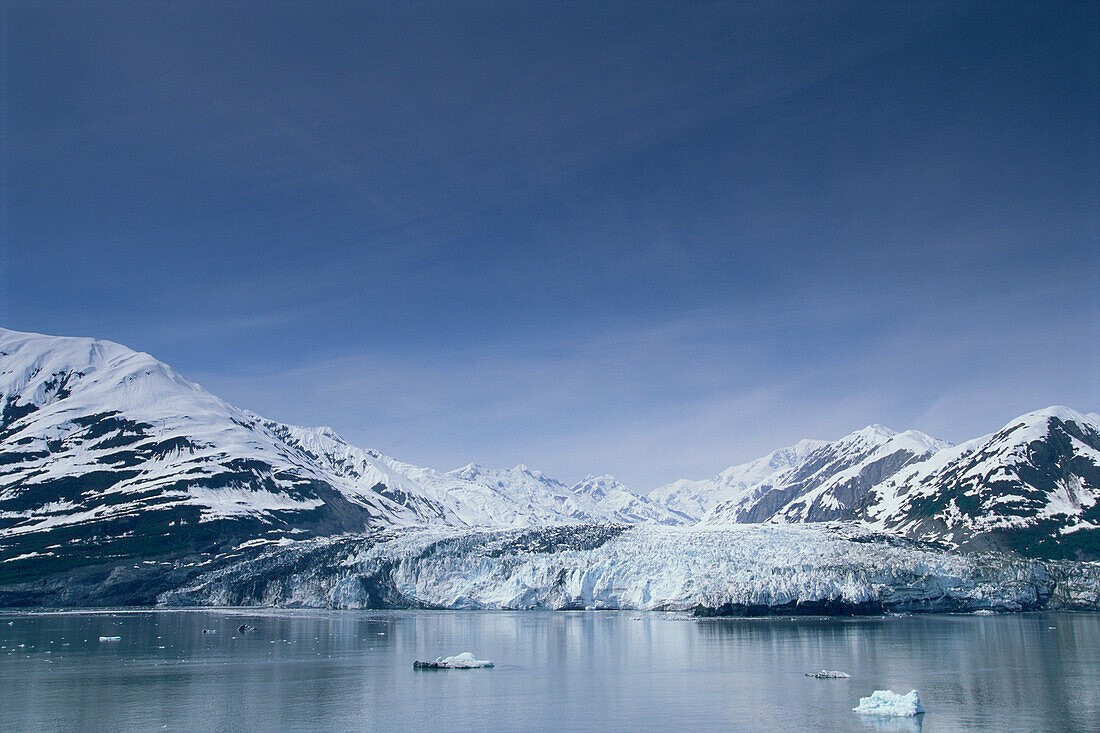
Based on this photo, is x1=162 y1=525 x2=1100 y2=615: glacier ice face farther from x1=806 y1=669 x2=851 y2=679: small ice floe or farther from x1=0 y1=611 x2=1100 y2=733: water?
x1=806 y1=669 x2=851 y2=679: small ice floe

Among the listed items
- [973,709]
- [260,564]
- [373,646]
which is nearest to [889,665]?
[973,709]

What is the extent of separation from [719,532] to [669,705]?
10726 centimetres

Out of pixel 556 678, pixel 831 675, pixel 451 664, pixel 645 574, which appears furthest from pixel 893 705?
pixel 645 574

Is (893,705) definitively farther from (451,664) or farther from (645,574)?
(645,574)

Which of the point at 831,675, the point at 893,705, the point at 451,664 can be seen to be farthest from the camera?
the point at 451,664

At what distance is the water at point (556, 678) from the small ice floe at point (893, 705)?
96 centimetres

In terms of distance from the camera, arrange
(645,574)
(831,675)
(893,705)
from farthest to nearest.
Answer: (645,574)
(831,675)
(893,705)

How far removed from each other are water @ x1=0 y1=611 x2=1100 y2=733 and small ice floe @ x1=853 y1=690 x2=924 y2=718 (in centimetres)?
96

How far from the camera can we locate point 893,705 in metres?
45.6

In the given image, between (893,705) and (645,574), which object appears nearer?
(893,705)

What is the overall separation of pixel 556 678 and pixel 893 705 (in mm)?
24153

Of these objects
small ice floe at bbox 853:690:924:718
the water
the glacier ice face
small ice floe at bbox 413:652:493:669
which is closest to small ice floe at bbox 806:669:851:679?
the water

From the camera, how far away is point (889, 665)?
66250 mm

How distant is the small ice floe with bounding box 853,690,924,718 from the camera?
149 ft
